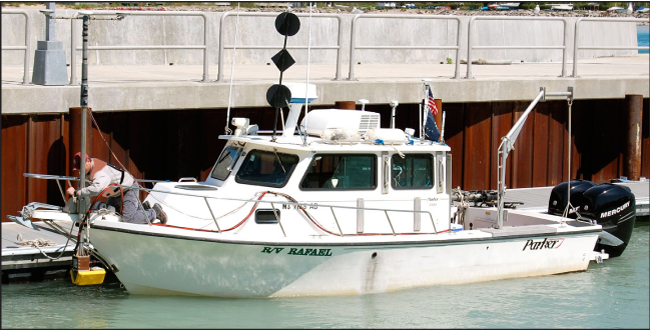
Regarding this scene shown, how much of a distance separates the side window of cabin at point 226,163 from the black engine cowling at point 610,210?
484cm

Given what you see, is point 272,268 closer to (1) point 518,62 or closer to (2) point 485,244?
(2) point 485,244

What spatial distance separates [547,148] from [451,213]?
16.3 ft

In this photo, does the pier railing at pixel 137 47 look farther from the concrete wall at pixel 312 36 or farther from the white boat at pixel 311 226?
the white boat at pixel 311 226

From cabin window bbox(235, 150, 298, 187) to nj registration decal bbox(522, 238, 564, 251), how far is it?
10.7 feet

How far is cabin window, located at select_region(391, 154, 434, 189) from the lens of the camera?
1082 centimetres

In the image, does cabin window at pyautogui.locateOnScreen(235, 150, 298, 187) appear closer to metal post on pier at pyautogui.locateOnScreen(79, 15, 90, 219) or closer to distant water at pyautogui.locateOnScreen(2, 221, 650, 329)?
distant water at pyautogui.locateOnScreen(2, 221, 650, 329)

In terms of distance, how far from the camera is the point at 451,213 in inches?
462

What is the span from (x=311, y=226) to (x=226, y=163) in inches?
54.7

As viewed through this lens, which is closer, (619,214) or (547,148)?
(619,214)

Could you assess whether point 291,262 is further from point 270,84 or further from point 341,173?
point 270,84

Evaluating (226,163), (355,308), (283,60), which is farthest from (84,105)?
(355,308)

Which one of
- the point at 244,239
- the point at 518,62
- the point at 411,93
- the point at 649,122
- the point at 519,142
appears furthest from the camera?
the point at 518,62

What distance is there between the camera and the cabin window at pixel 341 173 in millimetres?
10500

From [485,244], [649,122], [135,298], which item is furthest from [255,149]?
[649,122]
